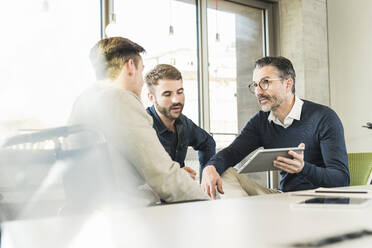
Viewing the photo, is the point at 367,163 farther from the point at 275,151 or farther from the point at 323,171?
the point at 275,151

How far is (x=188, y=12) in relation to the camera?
406cm

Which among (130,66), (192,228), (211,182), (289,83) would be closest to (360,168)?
(289,83)

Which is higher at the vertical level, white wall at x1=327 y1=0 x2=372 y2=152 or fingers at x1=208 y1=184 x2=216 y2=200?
white wall at x1=327 y1=0 x2=372 y2=152

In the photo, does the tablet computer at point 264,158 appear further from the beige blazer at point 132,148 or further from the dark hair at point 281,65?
the dark hair at point 281,65

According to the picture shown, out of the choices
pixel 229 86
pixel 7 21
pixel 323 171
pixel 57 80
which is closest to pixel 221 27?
pixel 229 86

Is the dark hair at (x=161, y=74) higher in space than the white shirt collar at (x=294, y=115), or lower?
higher

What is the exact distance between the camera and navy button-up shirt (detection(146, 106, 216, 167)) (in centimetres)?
220

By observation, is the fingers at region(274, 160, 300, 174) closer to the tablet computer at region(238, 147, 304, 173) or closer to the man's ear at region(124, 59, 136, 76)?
the tablet computer at region(238, 147, 304, 173)

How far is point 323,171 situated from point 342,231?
1414 mm

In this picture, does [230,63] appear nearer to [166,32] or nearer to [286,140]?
[166,32]

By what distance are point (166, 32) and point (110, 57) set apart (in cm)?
211

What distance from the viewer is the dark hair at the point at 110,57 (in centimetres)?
171

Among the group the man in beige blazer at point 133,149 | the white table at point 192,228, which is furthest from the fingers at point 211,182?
the white table at point 192,228

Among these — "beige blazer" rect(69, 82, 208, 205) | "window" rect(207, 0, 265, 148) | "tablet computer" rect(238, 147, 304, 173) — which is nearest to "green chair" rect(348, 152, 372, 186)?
"tablet computer" rect(238, 147, 304, 173)
